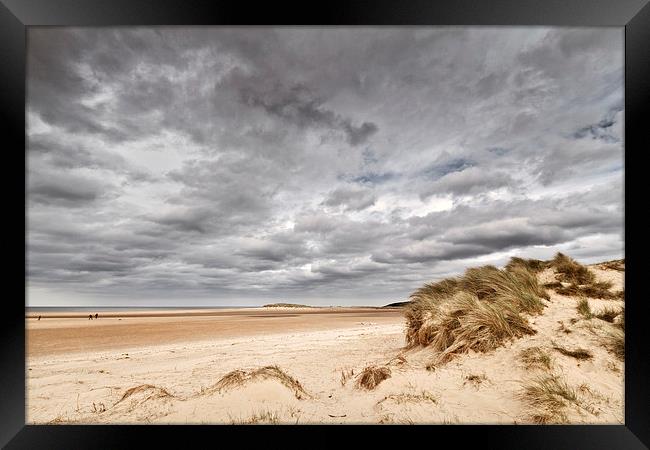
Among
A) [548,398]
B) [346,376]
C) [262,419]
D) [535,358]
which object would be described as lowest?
[346,376]

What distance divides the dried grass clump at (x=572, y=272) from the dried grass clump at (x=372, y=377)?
3.90 meters

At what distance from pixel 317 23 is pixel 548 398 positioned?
3.89 m

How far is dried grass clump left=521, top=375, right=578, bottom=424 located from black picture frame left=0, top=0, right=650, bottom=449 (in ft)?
1.21

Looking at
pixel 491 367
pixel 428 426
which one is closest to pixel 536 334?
pixel 491 367

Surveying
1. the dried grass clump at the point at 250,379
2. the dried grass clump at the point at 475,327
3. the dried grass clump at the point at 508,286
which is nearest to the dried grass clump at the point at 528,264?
the dried grass clump at the point at 508,286

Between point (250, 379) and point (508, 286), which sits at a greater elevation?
point (508, 286)

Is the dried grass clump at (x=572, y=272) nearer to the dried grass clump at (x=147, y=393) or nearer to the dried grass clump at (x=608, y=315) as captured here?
the dried grass clump at (x=608, y=315)

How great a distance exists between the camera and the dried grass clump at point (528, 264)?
245 inches

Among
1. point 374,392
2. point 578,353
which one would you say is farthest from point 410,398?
point 578,353

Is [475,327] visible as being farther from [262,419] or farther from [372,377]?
[262,419]

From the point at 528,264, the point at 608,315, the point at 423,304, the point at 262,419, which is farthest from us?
the point at 528,264

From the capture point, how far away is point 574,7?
2502 millimetres

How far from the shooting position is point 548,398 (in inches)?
116

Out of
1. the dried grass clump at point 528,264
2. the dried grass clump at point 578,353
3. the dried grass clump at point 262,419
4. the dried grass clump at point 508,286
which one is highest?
the dried grass clump at point 528,264
